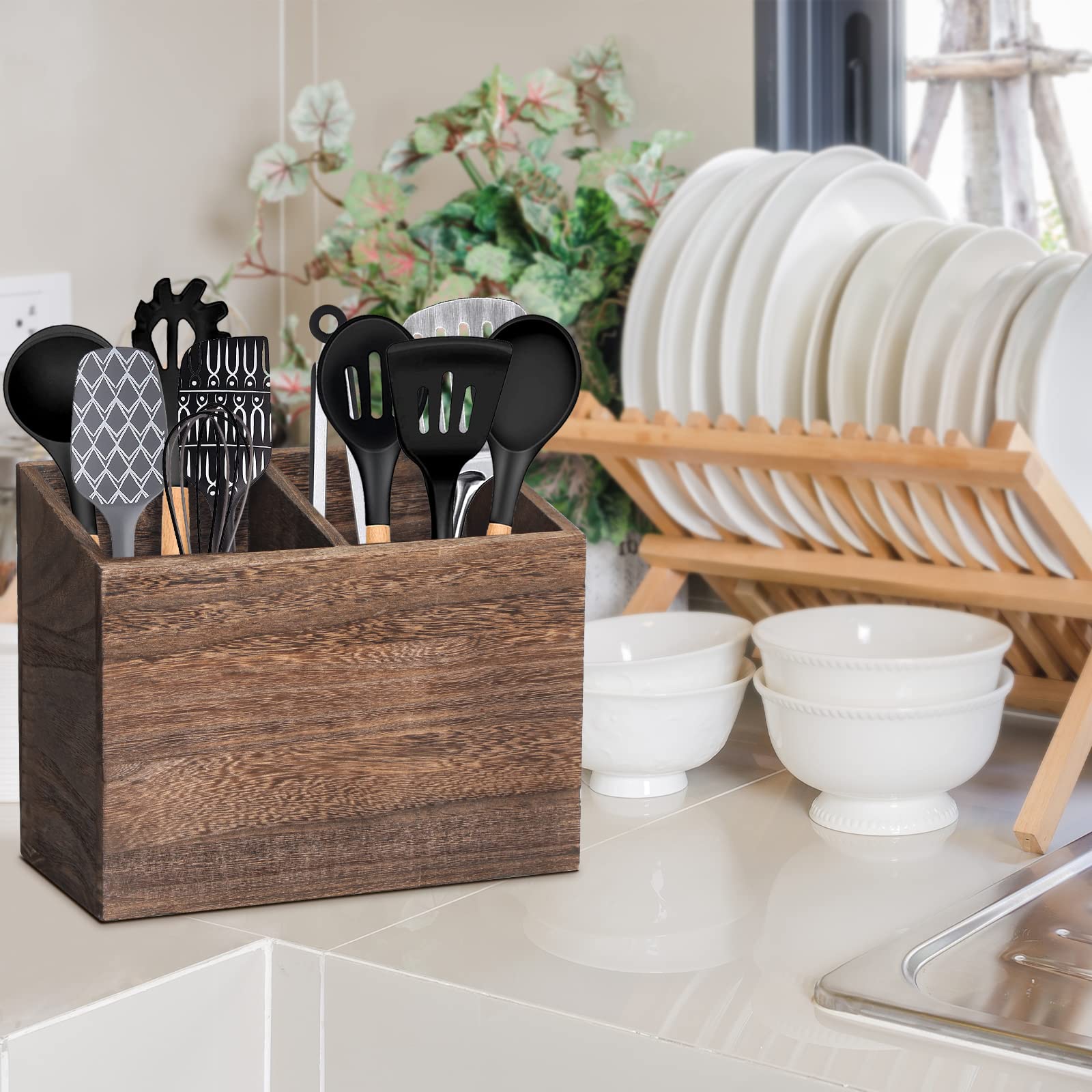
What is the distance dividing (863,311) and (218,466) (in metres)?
0.59

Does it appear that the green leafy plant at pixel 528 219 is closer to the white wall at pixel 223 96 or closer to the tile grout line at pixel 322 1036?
the white wall at pixel 223 96

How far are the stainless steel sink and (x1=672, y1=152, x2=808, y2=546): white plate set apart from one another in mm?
438

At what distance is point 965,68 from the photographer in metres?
1.33

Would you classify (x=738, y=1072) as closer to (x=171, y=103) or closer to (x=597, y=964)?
(x=597, y=964)

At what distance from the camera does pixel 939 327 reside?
1072mm

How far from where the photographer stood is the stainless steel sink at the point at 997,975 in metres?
0.59

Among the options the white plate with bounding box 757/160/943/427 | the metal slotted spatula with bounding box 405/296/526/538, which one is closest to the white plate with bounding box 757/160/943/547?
the white plate with bounding box 757/160/943/427

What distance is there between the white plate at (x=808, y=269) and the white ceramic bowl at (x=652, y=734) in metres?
0.24

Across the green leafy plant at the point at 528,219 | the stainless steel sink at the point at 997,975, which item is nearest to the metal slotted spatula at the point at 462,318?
the stainless steel sink at the point at 997,975

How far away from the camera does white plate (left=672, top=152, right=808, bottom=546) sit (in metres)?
1.15

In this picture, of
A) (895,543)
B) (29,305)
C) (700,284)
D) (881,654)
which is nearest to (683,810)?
(881,654)

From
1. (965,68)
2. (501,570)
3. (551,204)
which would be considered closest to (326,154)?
(551,204)

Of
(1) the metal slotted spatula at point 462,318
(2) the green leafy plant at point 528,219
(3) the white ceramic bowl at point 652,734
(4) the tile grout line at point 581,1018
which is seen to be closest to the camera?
(4) the tile grout line at point 581,1018

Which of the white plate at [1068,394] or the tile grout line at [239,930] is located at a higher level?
the white plate at [1068,394]
